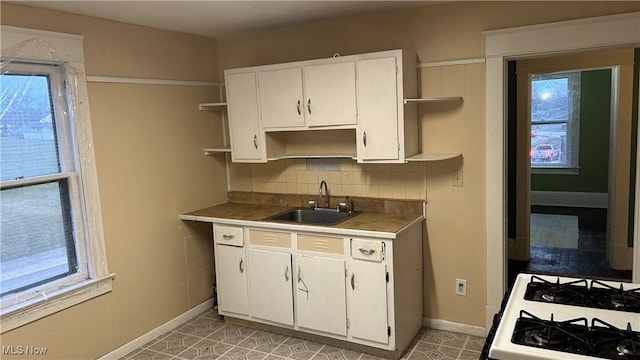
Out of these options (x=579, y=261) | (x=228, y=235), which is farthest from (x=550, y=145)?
(x=228, y=235)

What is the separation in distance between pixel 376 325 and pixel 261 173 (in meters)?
1.67

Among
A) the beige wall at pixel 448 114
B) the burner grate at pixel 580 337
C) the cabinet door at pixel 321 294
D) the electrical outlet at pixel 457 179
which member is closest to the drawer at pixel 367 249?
the cabinet door at pixel 321 294

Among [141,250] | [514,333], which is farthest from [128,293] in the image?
[514,333]

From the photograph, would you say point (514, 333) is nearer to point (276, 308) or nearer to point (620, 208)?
point (276, 308)

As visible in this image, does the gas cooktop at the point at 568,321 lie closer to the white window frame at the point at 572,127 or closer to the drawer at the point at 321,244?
the drawer at the point at 321,244

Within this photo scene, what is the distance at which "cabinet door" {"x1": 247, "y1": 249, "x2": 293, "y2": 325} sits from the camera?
134 inches

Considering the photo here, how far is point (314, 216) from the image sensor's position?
382 centimetres

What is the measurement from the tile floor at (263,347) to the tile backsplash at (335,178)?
3.40 feet

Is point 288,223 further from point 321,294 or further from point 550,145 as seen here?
point 550,145

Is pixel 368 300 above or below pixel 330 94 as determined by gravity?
below

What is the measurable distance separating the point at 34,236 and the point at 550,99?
750 centimetres

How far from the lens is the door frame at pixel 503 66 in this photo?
2.79 meters

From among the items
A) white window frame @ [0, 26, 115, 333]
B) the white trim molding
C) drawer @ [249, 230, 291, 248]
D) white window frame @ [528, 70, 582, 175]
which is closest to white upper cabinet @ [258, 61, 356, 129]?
the white trim molding

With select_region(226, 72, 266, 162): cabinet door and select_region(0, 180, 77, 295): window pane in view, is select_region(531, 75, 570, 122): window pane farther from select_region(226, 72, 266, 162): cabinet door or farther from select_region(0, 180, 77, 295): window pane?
select_region(0, 180, 77, 295): window pane
